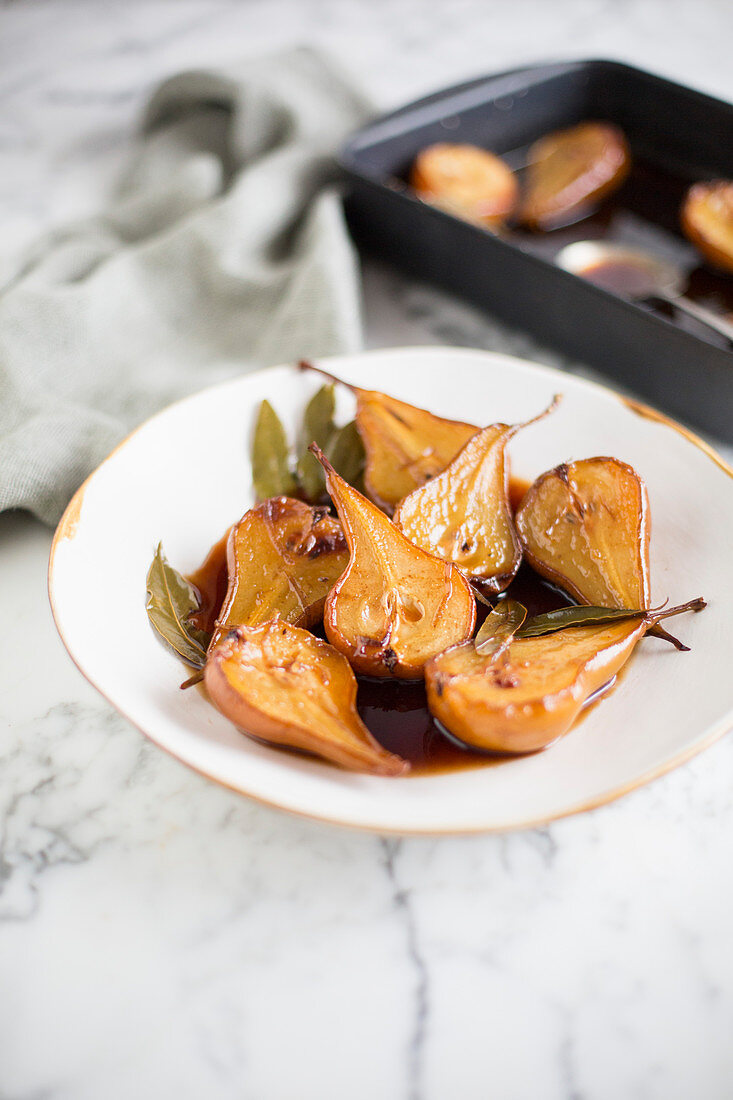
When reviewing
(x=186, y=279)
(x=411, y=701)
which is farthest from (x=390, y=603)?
(x=186, y=279)

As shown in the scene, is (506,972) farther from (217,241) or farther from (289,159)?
(289,159)

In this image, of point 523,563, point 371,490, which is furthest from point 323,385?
point 523,563

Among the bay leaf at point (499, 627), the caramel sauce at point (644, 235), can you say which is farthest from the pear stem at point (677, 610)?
the caramel sauce at point (644, 235)

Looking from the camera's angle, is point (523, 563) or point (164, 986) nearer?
point (164, 986)

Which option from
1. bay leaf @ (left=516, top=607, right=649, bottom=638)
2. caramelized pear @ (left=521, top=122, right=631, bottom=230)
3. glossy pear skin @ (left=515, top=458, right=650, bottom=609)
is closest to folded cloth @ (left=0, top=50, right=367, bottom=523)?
caramelized pear @ (left=521, top=122, right=631, bottom=230)

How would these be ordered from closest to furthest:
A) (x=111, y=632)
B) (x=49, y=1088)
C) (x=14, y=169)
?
(x=49, y=1088) → (x=111, y=632) → (x=14, y=169)

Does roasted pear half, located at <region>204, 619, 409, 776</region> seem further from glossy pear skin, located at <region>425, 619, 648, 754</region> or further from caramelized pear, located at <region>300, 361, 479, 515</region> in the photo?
caramelized pear, located at <region>300, 361, 479, 515</region>

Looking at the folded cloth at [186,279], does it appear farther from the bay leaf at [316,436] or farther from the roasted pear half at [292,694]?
the roasted pear half at [292,694]
